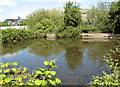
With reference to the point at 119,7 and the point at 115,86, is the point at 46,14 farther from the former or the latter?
the point at 115,86

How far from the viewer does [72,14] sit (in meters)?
13.6

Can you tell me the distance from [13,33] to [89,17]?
10129mm

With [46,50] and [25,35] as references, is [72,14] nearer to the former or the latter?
[25,35]

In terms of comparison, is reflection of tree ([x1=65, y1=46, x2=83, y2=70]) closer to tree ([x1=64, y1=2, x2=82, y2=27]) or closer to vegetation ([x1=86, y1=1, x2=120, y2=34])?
tree ([x1=64, y1=2, x2=82, y2=27])

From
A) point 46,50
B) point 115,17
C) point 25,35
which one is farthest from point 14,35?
point 115,17

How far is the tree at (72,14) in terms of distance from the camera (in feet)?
44.3

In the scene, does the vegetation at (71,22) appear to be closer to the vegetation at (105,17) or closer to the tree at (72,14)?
the tree at (72,14)

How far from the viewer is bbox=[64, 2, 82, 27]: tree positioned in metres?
13.5

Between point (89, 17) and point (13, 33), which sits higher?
point (89, 17)

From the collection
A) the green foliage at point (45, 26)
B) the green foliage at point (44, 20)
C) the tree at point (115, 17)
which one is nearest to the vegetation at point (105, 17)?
the tree at point (115, 17)

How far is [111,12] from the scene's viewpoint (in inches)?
529

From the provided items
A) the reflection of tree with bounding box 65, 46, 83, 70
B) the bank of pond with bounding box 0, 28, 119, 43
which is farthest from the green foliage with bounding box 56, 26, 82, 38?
the reflection of tree with bounding box 65, 46, 83, 70

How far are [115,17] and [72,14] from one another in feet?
14.4

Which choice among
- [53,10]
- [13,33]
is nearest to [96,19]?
[53,10]
